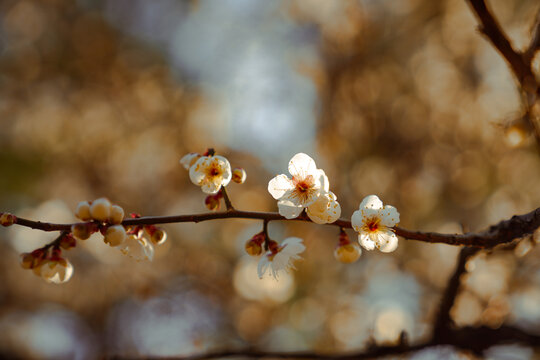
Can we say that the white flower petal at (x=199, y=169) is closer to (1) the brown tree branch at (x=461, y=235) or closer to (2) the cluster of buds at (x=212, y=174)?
(2) the cluster of buds at (x=212, y=174)

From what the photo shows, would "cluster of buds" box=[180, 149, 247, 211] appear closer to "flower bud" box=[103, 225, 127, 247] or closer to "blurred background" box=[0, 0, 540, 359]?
"flower bud" box=[103, 225, 127, 247]

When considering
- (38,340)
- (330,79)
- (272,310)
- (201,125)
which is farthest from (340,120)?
(38,340)

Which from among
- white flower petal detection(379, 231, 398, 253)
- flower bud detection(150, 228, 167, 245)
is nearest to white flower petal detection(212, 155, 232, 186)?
flower bud detection(150, 228, 167, 245)

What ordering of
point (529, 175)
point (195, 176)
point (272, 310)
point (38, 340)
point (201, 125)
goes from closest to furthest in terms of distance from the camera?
point (195, 176), point (529, 175), point (38, 340), point (272, 310), point (201, 125)

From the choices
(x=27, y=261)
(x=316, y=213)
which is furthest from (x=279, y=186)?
(x=27, y=261)

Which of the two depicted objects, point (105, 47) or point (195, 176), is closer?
point (195, 176)

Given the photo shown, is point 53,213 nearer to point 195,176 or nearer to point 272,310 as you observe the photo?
point 272,310

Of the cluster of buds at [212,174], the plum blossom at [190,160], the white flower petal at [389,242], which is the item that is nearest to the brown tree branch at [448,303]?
the white flower petal at [389,242]

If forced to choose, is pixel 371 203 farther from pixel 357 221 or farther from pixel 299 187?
pixel 299 187
